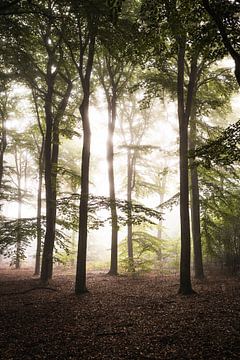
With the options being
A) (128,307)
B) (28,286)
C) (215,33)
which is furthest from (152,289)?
(215,33)

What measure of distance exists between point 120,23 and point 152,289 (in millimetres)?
9864

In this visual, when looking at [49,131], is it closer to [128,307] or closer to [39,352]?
→ [128,307]

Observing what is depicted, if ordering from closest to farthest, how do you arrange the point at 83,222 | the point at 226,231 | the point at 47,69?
the point at 83,222 < the point at 47,69 < the point at 226,231

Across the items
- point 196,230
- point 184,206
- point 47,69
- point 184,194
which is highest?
point 47,69

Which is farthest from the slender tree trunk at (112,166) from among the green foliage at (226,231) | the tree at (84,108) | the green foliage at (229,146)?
the green foliage at (229,146)

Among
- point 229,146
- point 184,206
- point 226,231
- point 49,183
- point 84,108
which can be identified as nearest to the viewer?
point 229,146

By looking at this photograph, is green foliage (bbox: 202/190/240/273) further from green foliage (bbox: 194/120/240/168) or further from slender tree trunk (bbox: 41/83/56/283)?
slender tree trunk (bbox: 41/83/56/283)

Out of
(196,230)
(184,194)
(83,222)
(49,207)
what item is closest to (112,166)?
(49,207)

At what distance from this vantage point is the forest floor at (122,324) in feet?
18.9

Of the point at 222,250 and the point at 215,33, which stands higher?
the point at 215,33

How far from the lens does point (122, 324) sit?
7.36 meters

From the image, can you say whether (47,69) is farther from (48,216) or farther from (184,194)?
(184,194)

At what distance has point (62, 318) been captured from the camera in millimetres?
8156

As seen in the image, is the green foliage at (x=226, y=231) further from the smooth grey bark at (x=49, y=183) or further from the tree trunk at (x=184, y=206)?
the smooth grey bark at (x=49, y=183)
